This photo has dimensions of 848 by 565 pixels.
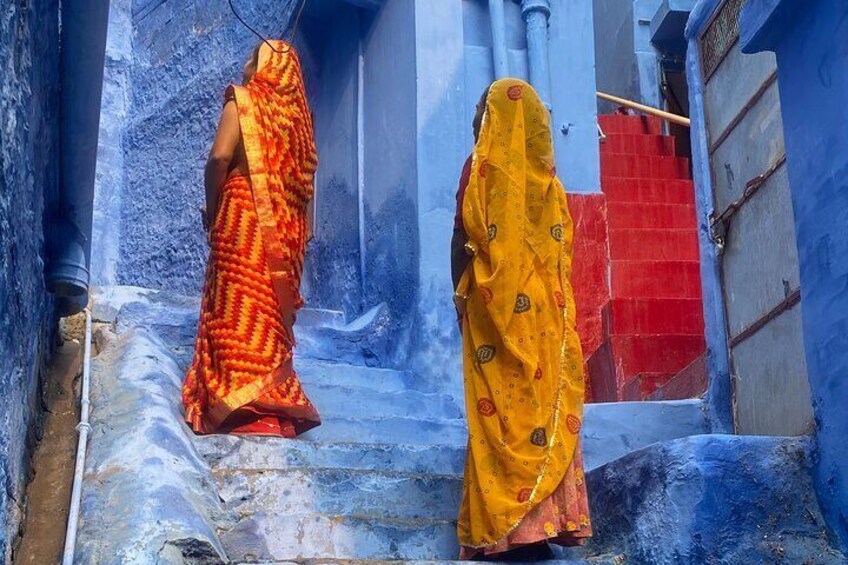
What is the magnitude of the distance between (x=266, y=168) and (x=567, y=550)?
2081mm

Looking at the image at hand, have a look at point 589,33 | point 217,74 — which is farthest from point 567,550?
point 217,74

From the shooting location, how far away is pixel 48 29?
4055 millimetres

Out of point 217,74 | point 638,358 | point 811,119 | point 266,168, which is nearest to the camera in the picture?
point 811,119

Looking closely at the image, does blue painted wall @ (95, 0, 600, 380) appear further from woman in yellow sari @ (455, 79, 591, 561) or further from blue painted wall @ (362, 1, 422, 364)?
woman in yellow sari @ (455, 79, 591, 561)

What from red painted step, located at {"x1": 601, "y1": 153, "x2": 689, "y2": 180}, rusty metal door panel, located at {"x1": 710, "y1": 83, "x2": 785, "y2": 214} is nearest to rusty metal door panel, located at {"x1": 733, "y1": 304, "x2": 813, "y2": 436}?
rusty metal door panel, located at {"x1": 710, "y1": 83, "x2": 785, "y2": 214}

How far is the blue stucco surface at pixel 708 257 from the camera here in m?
5.25

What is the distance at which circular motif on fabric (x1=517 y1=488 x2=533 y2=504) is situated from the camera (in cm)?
363

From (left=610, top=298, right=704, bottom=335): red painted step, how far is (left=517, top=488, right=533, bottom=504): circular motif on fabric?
3.62m

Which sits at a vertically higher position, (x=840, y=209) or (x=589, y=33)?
(x=589, y=33)

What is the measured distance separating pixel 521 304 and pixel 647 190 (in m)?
5.62

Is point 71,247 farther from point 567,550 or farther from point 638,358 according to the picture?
point 638,358

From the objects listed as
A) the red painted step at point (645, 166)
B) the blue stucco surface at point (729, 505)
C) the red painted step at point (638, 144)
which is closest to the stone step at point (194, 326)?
the blue stucco surface at point (729, 505)

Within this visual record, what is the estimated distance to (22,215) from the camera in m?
3.54

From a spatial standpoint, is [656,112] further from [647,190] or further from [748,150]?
[748,150]
